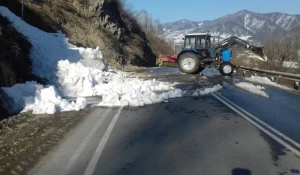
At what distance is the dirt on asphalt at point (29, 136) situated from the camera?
18.7ft

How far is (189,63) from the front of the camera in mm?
21688

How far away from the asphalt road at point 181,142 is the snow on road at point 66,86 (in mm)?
1062

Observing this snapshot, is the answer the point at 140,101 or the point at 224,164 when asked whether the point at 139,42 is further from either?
the point at 224,164

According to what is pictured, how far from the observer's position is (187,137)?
721cm

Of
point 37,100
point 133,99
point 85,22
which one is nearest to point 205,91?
point 133,99

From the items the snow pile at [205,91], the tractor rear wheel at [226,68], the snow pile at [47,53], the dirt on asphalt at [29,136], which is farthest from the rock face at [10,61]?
the tractor rear wheel at [226,68]

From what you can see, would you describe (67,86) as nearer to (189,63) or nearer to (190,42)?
(189,63)

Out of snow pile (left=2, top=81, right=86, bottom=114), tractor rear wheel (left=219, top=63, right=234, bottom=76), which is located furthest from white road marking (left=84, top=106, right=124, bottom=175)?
tractor rear wheel (left=219, top=63, right=234, bottom=76)

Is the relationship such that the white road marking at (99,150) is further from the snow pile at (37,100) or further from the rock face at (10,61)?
the rock face at (10,61)

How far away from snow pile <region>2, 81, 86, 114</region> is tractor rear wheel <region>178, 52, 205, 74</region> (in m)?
11.8

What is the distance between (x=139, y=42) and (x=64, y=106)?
123ft

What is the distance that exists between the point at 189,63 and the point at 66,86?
33.0 feet

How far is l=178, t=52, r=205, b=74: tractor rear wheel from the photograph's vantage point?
21239 mm

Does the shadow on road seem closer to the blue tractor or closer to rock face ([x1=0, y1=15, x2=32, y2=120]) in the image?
rock face ([x1=0, y1=15, x2=32, y2=120])
